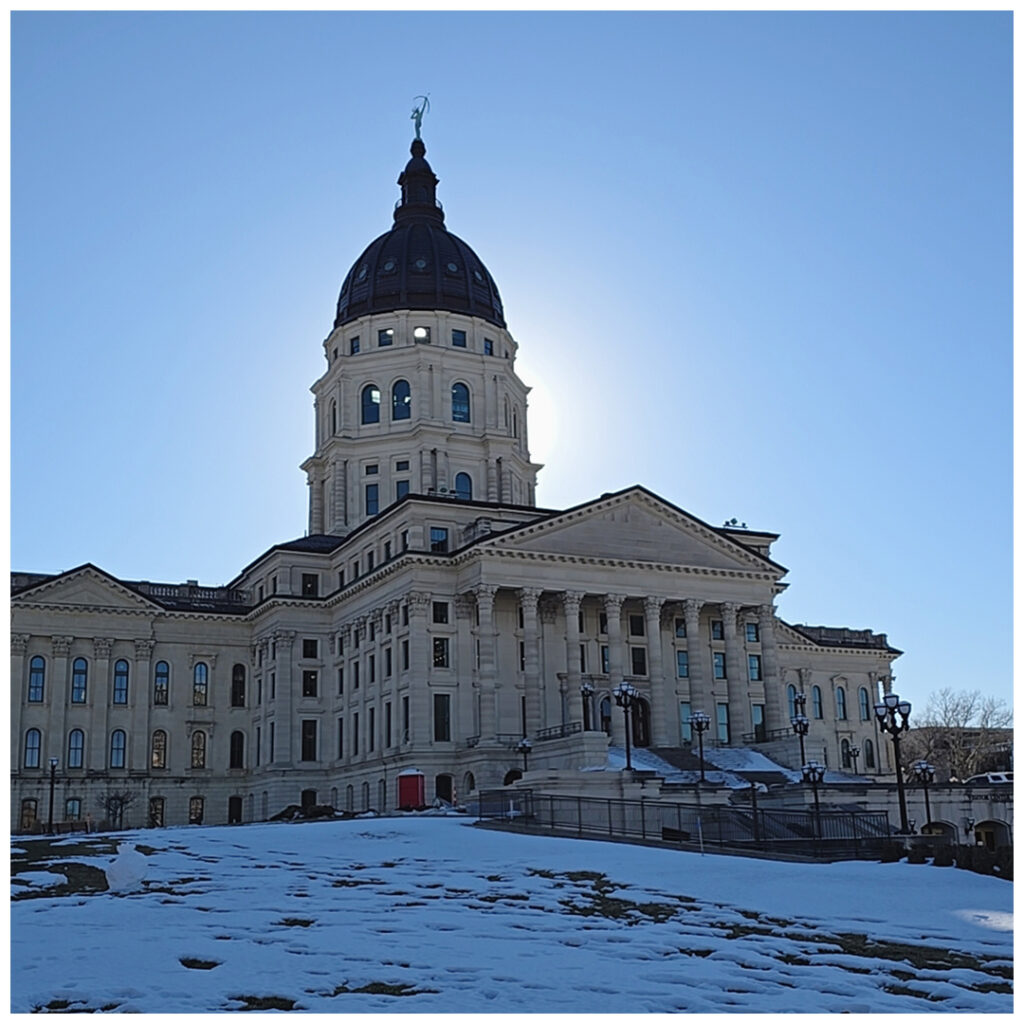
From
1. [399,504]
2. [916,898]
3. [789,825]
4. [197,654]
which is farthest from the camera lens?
→ [197,654]

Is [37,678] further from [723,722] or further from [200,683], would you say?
[723,722]

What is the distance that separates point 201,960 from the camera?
1521 centimetres

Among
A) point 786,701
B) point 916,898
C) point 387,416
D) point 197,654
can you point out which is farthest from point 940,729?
point 916,898

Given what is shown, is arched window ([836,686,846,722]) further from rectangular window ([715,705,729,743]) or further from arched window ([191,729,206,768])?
arched window ([191,729,206,768])

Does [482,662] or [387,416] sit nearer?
[482,662]

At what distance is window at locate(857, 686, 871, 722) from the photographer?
94456 mm

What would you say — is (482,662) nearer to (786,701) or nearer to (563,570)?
(563,570)

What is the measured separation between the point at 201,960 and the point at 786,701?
78.2 m

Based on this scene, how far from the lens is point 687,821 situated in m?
43.8

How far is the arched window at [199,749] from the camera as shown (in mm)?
82250

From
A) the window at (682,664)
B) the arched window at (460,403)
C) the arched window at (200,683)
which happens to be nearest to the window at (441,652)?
the window at (682,664)

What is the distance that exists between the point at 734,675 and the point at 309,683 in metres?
27.2

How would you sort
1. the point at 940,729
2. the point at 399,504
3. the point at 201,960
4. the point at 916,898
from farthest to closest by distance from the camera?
the point at 940,729 → the point at 399,504 → the point at 916,898 → the point at 201,960

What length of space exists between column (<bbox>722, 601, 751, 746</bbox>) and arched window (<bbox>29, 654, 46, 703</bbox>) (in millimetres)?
43153
